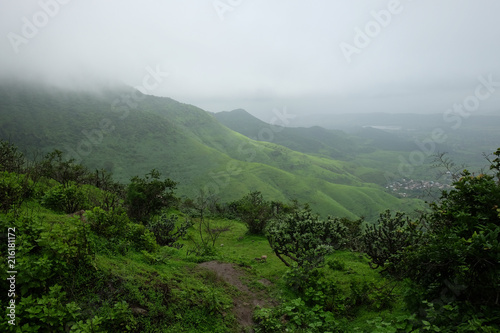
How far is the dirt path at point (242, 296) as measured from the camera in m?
7.92

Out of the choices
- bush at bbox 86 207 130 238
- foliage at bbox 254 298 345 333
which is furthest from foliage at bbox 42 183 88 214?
foliage at bbox 254 298 345 333

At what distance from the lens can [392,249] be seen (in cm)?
1131

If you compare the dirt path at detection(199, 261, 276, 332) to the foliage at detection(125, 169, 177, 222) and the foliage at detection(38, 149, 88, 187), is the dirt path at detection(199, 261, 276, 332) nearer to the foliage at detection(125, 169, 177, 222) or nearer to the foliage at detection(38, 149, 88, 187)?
the foliage at detection(125, 169, 177, 222)

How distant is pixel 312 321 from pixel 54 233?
7896 mm

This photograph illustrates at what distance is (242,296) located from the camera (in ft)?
30.7

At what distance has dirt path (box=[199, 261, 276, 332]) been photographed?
26.0 feet

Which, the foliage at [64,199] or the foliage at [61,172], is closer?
the foliage at [64,199]

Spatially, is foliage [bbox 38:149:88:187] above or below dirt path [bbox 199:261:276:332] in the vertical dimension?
above

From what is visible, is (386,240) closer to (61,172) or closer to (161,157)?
(61,172)

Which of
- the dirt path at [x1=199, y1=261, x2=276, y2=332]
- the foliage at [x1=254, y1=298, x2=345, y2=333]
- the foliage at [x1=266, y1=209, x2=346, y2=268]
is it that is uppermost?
the foliage at [x1=266, y1=209, x2=346, y2=268]

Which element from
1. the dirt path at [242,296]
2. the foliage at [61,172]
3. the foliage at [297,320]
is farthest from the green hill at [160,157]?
the foliage at [297,320]

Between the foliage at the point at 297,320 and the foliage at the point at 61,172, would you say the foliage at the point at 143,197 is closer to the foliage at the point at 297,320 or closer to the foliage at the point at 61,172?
the foliage at the point at 61,172

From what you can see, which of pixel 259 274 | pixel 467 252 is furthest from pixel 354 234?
pixel 467 252

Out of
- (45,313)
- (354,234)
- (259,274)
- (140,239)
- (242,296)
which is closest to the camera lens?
(45,313)
